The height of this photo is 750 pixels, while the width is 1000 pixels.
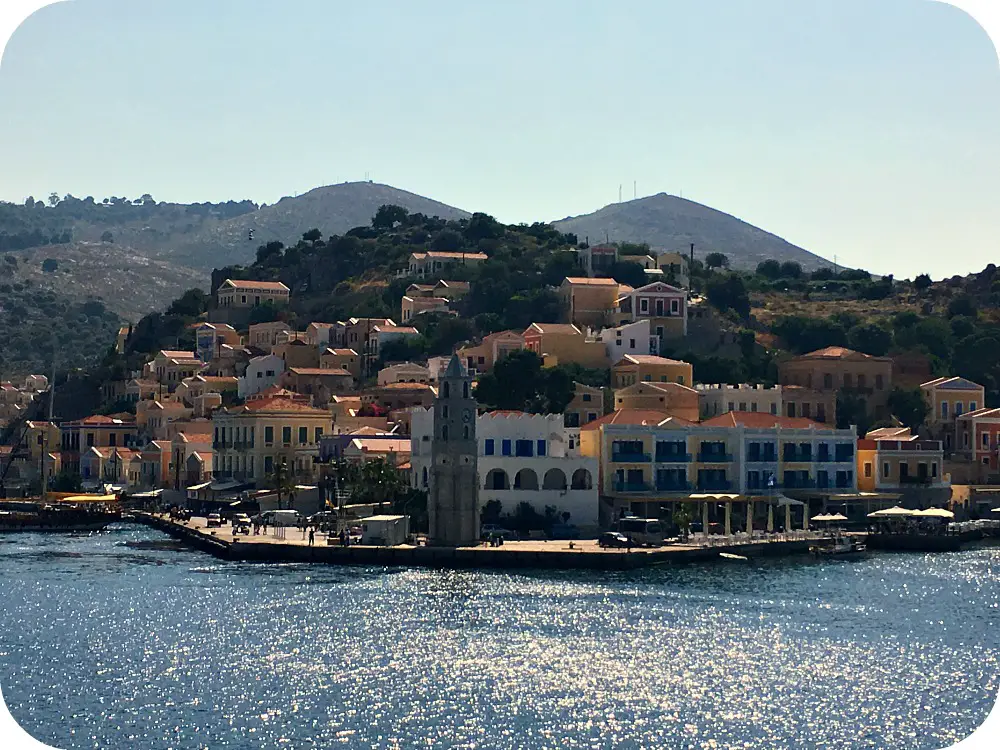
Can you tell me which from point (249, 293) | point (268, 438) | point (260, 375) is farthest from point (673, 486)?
point (249, 293)

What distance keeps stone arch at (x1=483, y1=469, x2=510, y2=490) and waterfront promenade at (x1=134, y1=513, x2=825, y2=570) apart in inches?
207

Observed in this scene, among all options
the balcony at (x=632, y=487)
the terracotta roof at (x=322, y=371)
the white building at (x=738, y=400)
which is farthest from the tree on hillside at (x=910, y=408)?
the terracotta roof at (x=322, y=371)

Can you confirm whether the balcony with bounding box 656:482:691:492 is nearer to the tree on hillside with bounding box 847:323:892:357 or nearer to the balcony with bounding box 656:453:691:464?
the balcony with bounding box 656:453:691:464

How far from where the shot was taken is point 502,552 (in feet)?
232

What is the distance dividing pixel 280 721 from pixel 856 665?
17092mm

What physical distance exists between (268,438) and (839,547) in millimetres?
37992

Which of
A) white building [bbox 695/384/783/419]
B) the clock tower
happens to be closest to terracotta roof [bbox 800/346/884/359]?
white building [bbox 695/384/783/419]

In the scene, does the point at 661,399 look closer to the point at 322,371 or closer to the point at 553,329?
the point at 553,329

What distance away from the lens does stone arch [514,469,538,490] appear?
268ft

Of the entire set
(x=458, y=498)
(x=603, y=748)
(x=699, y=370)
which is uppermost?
(x=699, y=370)

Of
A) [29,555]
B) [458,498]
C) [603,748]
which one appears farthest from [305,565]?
[603,748]

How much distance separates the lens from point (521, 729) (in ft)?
134

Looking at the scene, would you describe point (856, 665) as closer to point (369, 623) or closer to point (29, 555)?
point (369, 623)

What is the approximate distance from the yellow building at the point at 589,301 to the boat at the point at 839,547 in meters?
47.5
